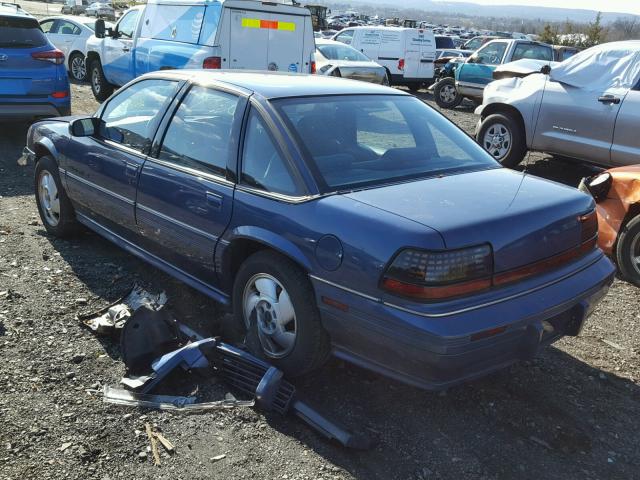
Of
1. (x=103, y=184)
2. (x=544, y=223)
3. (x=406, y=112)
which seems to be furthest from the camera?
(x=103, y=184)

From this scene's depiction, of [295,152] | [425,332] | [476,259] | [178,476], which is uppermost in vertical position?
[295,152]

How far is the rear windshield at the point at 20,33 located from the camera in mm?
8383

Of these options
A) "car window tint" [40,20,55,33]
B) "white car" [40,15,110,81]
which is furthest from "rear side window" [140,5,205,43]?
"car window tint" [40,20,55,33]

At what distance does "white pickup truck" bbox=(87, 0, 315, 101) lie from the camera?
912 centimetres

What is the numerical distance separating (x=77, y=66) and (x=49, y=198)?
12032 millimetres

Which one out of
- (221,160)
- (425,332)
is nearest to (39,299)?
(221,160)

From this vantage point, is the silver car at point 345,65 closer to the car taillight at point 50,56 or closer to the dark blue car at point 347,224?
the car taillight at point 50,56

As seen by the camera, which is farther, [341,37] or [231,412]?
[341,37]

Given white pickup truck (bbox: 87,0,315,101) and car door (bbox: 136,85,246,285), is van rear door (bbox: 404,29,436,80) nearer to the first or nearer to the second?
white pickup truck (bbox: 87,0,315,101)

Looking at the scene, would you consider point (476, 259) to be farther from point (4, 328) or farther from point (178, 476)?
point (4, 328)

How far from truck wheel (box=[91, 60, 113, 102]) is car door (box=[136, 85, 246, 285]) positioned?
9.74m

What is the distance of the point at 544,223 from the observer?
3051 mm

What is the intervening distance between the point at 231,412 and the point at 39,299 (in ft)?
6.27

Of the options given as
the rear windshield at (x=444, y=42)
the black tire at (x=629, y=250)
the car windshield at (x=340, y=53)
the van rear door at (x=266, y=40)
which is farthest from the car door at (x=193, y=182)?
the rear windshield at (x=444, y=42)
